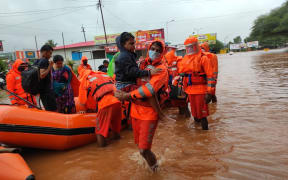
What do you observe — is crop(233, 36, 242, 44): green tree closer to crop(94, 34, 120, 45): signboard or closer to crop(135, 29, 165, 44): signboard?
crop(135, 29, 165, 44): signboard

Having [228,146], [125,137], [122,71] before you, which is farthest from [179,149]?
[122,71]

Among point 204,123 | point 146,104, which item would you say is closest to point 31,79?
point 146,104

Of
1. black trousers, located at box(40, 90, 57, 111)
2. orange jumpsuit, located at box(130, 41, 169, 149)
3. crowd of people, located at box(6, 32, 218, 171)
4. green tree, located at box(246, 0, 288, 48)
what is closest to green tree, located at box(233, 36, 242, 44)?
green tree, located at box(246, 0, 288, 48)

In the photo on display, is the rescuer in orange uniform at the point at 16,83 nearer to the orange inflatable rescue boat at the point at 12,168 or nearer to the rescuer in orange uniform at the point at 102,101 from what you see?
the rescuer in orange uniform at the point at 102,101

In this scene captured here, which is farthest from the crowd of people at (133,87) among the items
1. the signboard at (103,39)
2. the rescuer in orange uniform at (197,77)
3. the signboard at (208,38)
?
the signboard at (208,38)

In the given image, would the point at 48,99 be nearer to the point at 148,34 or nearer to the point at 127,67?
the point at 127,67

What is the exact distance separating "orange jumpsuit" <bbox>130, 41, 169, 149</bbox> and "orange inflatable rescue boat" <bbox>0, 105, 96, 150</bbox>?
146 centimetres

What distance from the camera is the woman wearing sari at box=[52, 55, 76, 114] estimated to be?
4.16m

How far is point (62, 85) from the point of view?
4266 mm

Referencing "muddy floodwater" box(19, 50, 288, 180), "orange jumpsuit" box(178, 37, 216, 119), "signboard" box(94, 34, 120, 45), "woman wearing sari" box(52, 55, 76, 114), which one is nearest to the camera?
"muddy floodwater" box(19, 50, 288, 180)

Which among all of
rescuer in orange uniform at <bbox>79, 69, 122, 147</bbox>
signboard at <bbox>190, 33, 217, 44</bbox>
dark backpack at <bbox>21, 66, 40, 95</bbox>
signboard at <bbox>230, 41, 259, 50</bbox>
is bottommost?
rescuer in orange uniform at <bbox>79, 69, 122, 147</bbox>

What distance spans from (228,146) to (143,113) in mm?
1631

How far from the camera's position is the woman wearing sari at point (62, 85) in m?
4.16

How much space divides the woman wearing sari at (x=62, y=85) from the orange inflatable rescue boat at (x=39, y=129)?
984mm
